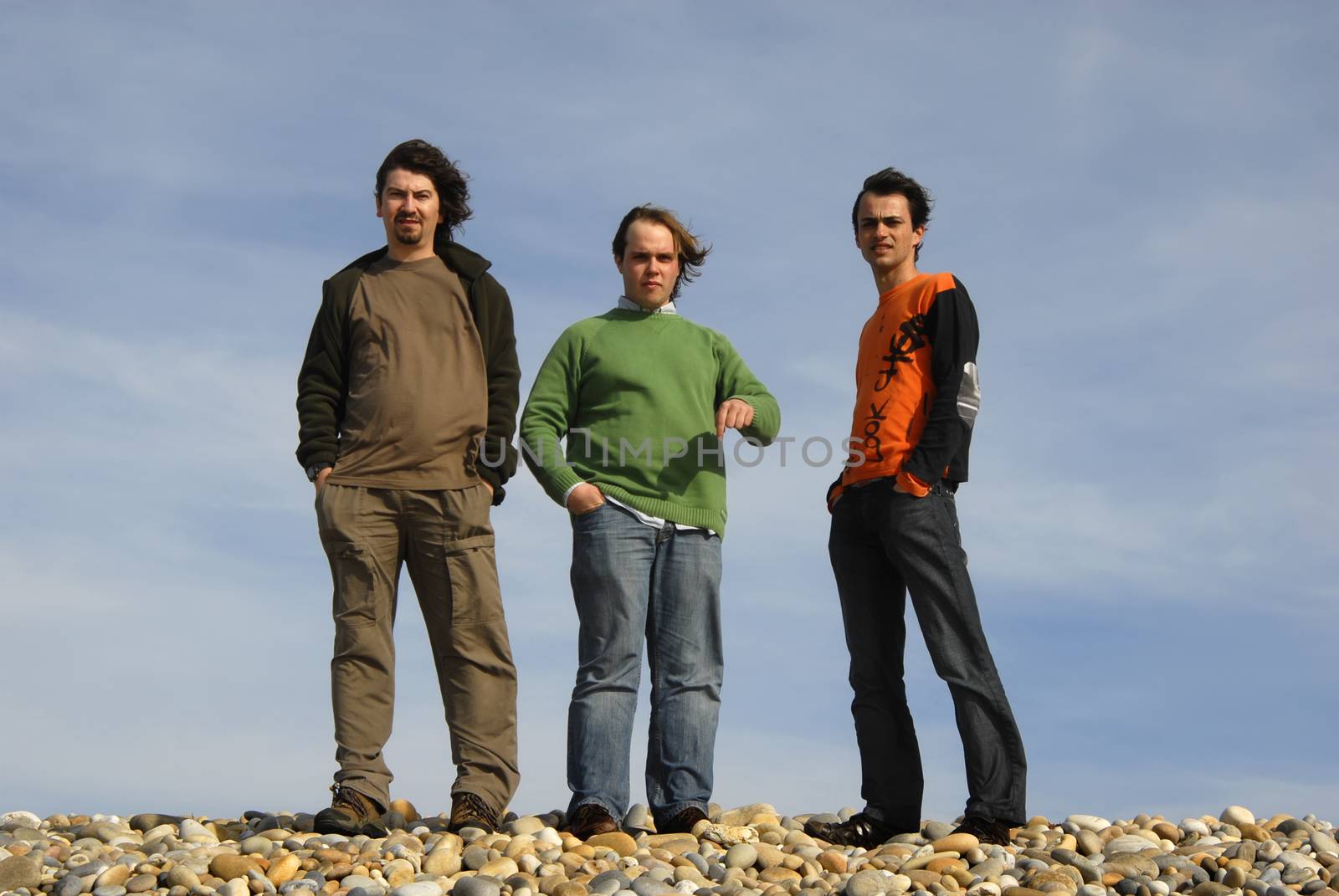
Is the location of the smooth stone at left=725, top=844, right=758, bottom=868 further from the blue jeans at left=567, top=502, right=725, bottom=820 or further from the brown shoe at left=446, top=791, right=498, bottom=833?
the brown shoe at left=446, top=791, right=498, bottom=833

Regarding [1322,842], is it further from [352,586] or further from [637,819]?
[352,586]

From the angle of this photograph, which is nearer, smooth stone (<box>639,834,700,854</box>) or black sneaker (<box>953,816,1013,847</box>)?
smooth stone (<box>639,834,700,854</box>)

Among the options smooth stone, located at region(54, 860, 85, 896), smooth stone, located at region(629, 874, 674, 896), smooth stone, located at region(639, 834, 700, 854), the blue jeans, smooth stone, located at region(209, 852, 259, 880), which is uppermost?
the blue jeans

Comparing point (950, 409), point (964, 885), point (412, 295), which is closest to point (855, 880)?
point (964, 885)

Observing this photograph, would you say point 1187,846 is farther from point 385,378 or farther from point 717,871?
point 385,378

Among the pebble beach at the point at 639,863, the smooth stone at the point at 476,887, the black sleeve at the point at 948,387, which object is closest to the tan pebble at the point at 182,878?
the pebble beach at the point at 639,863

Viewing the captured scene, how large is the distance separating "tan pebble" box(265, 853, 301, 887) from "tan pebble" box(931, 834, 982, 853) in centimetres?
188

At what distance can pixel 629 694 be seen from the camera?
5.75 meters

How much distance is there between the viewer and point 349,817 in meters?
5.81

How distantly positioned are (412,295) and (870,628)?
7.31ft

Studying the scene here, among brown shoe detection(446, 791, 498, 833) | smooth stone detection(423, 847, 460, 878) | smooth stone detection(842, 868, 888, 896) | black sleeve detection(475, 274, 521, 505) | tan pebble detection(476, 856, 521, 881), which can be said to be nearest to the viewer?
smooth stone detection(842, 868, 888, 896)

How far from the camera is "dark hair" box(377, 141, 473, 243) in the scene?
6184 mm

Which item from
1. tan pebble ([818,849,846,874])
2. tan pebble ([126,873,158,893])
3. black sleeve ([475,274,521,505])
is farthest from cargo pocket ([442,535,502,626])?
tan pebble ([818,849,846,874])

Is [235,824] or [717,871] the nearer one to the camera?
[717,871]
